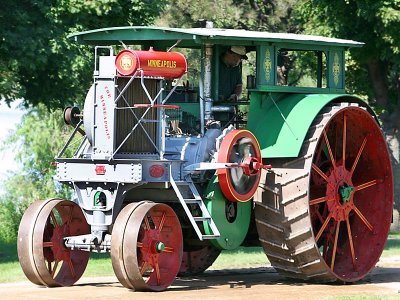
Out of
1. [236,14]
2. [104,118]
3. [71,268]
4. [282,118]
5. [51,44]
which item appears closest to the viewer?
[104,118]

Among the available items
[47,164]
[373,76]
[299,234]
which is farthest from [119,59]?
[47,164]

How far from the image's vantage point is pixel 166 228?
14.1 metres

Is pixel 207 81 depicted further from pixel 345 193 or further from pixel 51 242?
pixel 51 242

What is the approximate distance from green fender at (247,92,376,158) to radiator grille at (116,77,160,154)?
53.9 inches

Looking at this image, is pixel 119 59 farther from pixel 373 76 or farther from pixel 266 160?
pixel 373 76

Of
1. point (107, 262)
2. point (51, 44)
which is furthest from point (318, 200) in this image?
point (51, 44)

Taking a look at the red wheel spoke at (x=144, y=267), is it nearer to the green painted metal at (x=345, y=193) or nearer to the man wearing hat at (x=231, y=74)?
the man wearing hat at (x=231, y=74)

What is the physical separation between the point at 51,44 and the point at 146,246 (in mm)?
7955

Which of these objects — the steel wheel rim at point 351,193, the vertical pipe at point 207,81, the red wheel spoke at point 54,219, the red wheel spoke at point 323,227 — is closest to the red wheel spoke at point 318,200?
the steel wheel rim at point 351,193

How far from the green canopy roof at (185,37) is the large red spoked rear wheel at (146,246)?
2.03 metres

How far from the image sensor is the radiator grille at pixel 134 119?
14.3 meters

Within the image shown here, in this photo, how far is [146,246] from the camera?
45.0 feet

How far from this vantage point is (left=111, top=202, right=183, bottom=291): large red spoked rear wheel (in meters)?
13.5

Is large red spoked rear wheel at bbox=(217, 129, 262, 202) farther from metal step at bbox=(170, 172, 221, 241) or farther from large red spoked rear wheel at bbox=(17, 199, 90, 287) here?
large red spoked rear wheel at bbox=(17, 199, 90, 287)
